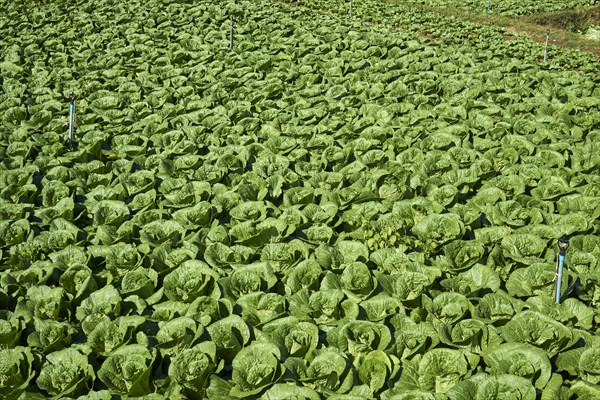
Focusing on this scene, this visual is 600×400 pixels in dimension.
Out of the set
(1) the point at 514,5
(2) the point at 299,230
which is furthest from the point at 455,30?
(2) the point at 299,230

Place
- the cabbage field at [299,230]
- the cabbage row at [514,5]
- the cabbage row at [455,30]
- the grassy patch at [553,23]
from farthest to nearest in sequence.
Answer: the cabbage row at [514,5] < the grassy patch at [553,23] < the cabbage row at [455,30] < the cabbage field at [299,230]

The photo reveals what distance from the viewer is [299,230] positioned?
6.66 metres

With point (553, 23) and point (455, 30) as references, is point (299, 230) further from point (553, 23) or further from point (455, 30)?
point (553, 23)

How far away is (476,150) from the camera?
843 cm

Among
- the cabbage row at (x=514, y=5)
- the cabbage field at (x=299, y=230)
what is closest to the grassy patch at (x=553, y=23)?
the cabbage row at (x=514, y=5)

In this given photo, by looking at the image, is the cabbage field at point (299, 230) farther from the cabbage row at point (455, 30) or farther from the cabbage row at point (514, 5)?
the cabbage row at point (514, 5)

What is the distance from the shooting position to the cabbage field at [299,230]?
15.3 ft

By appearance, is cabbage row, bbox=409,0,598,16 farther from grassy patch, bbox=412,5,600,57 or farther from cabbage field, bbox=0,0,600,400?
cabbage field, bbox=0,0,600,400

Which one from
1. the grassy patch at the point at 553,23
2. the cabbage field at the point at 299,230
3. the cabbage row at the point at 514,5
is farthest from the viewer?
the cabbage row at the point at 514,5

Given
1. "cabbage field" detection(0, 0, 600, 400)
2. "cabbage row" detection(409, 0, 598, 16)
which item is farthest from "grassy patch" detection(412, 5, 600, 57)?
"cabbage field" detection(0, 0, 600, 400)

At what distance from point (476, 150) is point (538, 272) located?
321 cm

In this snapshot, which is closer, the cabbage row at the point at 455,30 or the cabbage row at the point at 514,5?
the cabbage row at the point at 455,30

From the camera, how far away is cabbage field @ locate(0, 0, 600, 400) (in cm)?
466

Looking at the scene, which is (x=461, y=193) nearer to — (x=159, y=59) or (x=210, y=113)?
(x=210, y=113)
